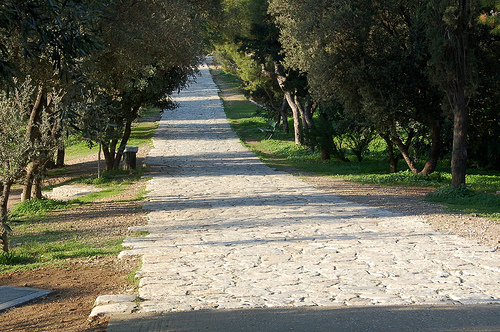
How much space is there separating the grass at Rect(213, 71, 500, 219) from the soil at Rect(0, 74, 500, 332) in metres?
0.75

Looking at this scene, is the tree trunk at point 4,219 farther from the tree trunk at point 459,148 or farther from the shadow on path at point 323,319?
the tree trunk at point 459,148

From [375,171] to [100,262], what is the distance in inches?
581

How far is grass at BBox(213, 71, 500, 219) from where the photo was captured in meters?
12.8

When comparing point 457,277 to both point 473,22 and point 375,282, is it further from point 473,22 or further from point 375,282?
point 473,22

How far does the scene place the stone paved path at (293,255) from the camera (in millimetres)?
6184

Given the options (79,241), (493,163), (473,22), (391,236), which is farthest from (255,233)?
(493,163)

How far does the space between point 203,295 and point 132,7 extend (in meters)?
8.08

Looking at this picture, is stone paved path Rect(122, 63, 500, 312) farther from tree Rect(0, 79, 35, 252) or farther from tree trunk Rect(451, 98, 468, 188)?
tree trunk Rect(451, 98, 468, 188)

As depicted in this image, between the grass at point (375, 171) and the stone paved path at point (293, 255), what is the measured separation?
7.88ft

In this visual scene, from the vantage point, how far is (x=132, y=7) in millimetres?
12258

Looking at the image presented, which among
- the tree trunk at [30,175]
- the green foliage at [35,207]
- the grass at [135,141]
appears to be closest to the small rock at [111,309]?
the tree trunk at [30,175]

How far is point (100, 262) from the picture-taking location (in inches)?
309

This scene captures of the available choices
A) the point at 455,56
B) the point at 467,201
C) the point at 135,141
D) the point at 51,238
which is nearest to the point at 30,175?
the point at 51,238

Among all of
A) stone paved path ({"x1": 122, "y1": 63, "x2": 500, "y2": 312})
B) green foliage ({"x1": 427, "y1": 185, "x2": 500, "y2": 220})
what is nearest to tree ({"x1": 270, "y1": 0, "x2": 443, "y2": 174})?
green foliage ({"x1": 427, "y1": 185, "x2": 500, "y2": 220})
